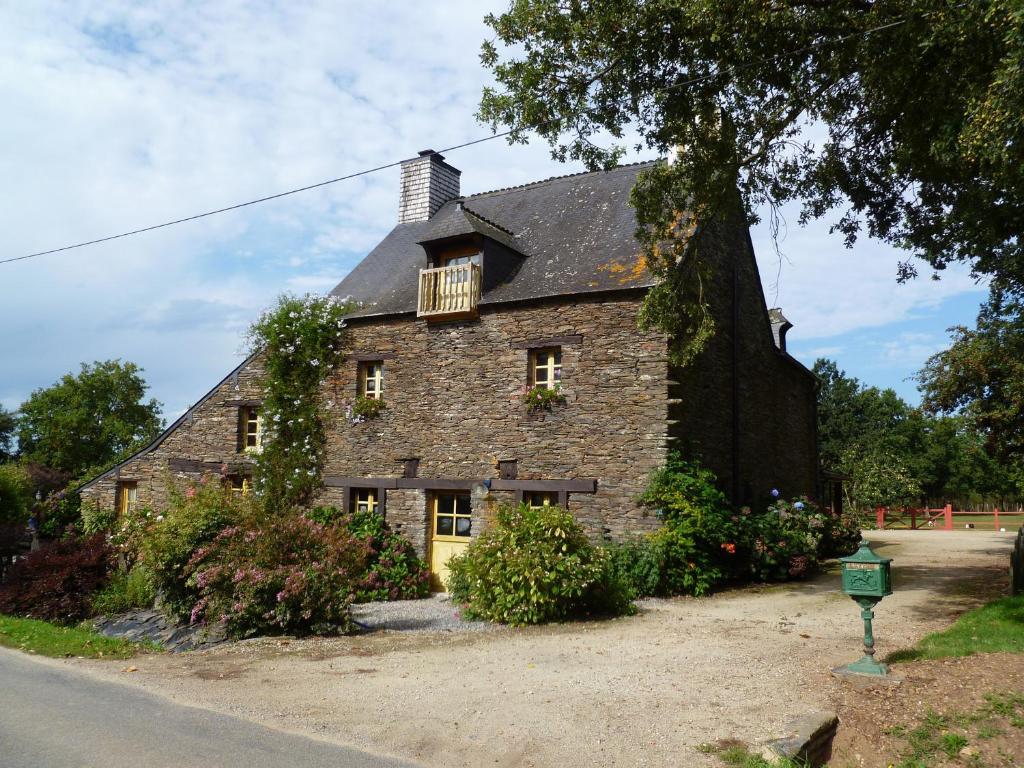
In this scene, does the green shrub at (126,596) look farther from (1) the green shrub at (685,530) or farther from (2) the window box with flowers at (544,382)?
(1) the green shrub at (685,530)

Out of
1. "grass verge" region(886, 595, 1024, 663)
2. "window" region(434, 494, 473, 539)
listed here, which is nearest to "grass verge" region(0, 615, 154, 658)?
"window" region(434, 494, 473, 539)

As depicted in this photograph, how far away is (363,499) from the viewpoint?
597 inches

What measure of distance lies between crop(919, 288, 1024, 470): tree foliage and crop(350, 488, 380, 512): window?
13.2 m

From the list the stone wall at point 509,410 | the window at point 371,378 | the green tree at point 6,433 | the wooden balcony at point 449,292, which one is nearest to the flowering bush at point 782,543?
the stone wall at point 509,410

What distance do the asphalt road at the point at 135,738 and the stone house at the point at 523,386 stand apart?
7286 millimetres

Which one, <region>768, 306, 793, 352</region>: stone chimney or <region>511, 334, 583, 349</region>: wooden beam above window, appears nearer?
<region>511, 334, 583, 349</region>: wooden beam above window

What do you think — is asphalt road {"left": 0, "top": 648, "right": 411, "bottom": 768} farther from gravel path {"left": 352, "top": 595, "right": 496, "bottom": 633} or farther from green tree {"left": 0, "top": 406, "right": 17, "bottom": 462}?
green tree {"left": 0, "top": 406, "right": 17, "bottom": 462}

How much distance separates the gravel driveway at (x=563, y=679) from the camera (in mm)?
5227

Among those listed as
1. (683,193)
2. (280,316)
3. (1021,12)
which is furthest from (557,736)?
(280,316)

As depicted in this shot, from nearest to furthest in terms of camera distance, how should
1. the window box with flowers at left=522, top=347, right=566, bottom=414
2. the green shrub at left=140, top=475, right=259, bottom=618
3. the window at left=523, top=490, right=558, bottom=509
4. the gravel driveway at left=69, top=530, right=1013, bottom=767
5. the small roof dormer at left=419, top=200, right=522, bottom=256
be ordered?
the gravel driveway at left=69, top=530, right=1013, bottom=767 → the green shrub at left=140, top=475, right=259, bottom=618 → the window at left=523, top=490, right=558, bottom=509 → the window box with flowers at left=522, top=347, right=566, bottom=414 → the small roof dormer at left=419, top=200, right=522, bottom=256

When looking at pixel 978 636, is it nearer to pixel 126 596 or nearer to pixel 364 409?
pixel 364 409

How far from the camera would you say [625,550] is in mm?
11875

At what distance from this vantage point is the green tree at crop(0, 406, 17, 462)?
140 feet

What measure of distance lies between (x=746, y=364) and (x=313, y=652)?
10.9 m
